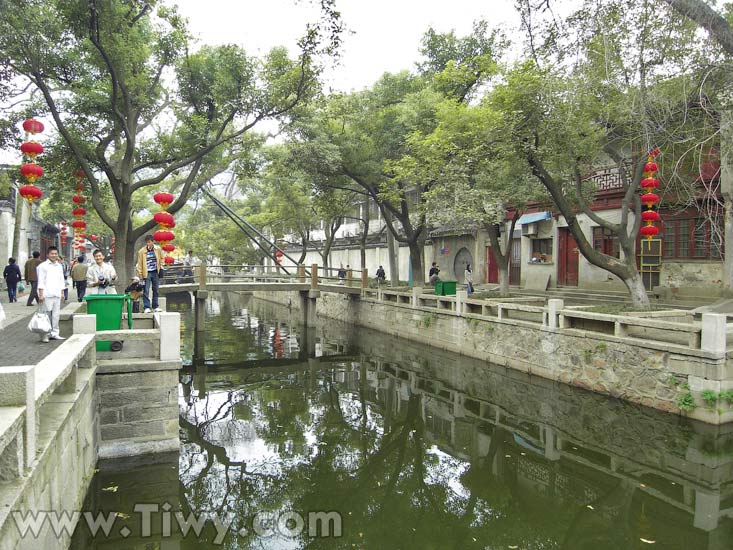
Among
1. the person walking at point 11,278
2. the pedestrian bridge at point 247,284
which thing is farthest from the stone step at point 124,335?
the pedestrian bridge at point 247,284

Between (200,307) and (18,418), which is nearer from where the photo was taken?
(18,418)

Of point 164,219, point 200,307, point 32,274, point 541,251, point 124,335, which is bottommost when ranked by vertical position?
point 200,307

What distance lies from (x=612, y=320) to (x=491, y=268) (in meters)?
15.1

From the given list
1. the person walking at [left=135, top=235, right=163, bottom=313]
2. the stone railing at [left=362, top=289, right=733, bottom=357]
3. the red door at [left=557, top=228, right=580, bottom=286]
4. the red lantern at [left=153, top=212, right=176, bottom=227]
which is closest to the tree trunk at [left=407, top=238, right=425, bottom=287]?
the stone railing at [left=362, top=289, right=733, bottom=357]

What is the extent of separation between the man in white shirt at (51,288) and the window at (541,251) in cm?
1855

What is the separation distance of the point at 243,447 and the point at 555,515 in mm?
4785

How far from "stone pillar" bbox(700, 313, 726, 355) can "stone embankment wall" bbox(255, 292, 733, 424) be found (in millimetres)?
176

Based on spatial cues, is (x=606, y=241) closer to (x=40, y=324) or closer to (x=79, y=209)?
(x=79, y=209)

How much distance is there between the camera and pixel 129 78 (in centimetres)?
1176

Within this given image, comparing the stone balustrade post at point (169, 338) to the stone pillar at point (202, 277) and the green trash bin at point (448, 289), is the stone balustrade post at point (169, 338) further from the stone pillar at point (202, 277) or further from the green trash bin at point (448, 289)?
the stone pillar at point (202, 277)

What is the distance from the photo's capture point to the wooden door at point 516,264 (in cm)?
2362

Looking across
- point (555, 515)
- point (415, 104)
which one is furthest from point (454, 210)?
point (555, 515)

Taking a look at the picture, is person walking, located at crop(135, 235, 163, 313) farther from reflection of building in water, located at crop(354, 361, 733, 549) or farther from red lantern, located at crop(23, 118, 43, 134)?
reflection of building in water, located at crop(354, 361, 733, 549)

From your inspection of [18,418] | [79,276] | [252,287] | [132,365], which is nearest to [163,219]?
[132,365]
